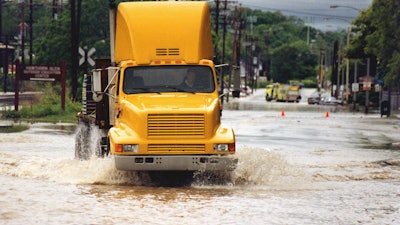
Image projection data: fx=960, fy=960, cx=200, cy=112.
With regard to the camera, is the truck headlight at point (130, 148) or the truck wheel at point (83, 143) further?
the truck wheel at point (83, 143)

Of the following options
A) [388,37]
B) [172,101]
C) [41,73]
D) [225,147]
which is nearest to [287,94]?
[388,37]

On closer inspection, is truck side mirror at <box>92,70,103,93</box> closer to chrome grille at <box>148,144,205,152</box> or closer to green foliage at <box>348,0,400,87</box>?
chrome grille at <box>148,144,205,152</box>

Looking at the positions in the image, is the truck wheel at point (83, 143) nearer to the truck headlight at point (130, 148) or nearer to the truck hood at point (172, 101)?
the truck hood at point (172, 101)

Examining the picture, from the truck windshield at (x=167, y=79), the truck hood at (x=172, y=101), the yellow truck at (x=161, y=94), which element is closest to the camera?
the yellow truck at (x=161, y=94)

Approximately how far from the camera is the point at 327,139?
3594 cm

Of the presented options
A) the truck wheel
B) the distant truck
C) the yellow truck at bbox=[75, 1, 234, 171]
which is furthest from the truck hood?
the distant truck

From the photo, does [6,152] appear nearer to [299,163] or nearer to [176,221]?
[299,163]

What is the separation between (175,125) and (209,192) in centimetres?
137

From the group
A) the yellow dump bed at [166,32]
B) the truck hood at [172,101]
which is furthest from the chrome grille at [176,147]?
the yellow dump bed at [166,32]

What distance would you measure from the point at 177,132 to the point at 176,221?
4.14 meters

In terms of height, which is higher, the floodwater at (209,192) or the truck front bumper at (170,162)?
the truck front bumper at (170,162)

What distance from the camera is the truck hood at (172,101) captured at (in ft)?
57.8

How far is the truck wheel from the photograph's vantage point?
72.7 feet

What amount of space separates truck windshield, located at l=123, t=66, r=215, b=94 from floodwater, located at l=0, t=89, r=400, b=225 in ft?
5.48
